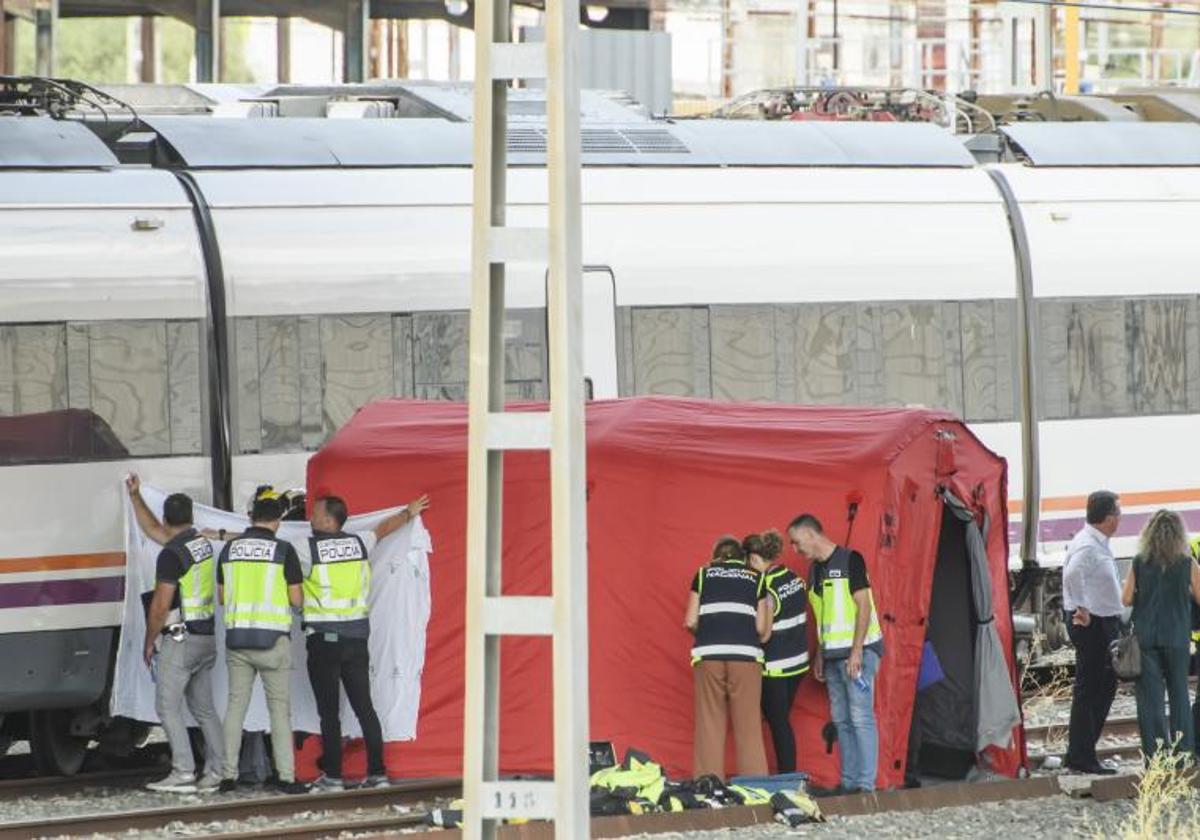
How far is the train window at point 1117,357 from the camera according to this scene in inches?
697

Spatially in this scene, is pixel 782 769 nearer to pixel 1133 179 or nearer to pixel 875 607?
pixel 875 607

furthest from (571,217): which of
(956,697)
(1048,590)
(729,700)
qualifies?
(1048,590)

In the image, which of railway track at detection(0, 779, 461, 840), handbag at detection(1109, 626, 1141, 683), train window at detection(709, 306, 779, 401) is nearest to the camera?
railway track at detection(0, 779, 461, 840)

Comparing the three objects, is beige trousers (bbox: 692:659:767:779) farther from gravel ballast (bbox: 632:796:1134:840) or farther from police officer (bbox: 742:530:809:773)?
gravel ballast (bbox: 632:796:1134:840)

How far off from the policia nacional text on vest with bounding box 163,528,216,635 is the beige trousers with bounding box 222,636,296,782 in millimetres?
261

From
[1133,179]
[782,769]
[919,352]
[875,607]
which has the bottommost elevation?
[782,769]

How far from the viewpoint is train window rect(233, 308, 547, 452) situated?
14961mm

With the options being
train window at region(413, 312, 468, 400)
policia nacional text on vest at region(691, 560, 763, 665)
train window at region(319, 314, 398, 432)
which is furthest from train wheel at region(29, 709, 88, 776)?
policia nacional text on vest at region(691, 560, 763, 665)

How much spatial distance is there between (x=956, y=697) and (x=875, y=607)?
103cm

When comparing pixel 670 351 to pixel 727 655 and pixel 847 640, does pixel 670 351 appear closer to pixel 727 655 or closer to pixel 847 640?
pixel 727 655

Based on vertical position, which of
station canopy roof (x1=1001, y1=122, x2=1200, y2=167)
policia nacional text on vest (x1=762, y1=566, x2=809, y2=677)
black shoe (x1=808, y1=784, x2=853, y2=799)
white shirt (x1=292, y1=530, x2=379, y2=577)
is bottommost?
black shoe (x1=808, y1=784, x2=853, y2=799)

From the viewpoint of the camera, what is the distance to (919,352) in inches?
677

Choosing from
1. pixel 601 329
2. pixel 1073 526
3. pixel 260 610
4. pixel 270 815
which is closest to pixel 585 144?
pixel 601 329

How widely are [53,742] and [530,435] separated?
8.18 m
